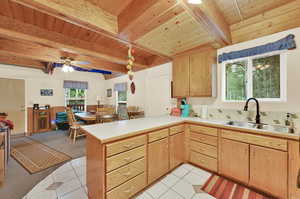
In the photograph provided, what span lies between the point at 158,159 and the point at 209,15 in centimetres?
202

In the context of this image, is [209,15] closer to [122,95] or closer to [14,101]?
[122,95]

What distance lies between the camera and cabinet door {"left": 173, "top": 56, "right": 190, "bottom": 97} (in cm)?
258

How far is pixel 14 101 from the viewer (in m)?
4.21

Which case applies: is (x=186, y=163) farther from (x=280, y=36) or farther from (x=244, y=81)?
(x=280, y=36)

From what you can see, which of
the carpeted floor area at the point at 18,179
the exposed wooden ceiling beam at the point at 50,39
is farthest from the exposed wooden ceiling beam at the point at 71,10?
the carpeted floor area at the point at 18,179

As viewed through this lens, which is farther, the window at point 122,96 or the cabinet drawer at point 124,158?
the window at point 122,96

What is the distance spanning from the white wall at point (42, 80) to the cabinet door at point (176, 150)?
5352mm

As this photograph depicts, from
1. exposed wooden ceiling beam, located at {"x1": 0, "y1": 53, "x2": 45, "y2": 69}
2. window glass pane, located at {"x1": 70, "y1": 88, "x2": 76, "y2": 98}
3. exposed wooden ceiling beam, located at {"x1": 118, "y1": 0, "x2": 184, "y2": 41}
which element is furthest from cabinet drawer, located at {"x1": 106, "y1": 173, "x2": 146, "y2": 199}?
window glass pane, located at {"x1": 70, "y1": 88, "x2": 76, "y2": 98}

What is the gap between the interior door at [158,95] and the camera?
131 inches

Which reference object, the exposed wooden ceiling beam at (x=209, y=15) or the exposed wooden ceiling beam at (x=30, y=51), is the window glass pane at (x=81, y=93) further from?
the exposed wooden ceiling beam at (x=209, y=15)

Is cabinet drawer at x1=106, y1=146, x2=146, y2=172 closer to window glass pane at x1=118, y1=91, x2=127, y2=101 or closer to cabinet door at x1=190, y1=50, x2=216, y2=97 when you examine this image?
cabinet door at x1=190, y1=50, x2=216, y2=97

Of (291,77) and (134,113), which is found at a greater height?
(291,77)

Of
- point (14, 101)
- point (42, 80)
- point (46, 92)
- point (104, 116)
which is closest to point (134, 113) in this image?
point (104, 116)

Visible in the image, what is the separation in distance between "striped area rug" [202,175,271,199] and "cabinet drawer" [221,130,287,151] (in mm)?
642
